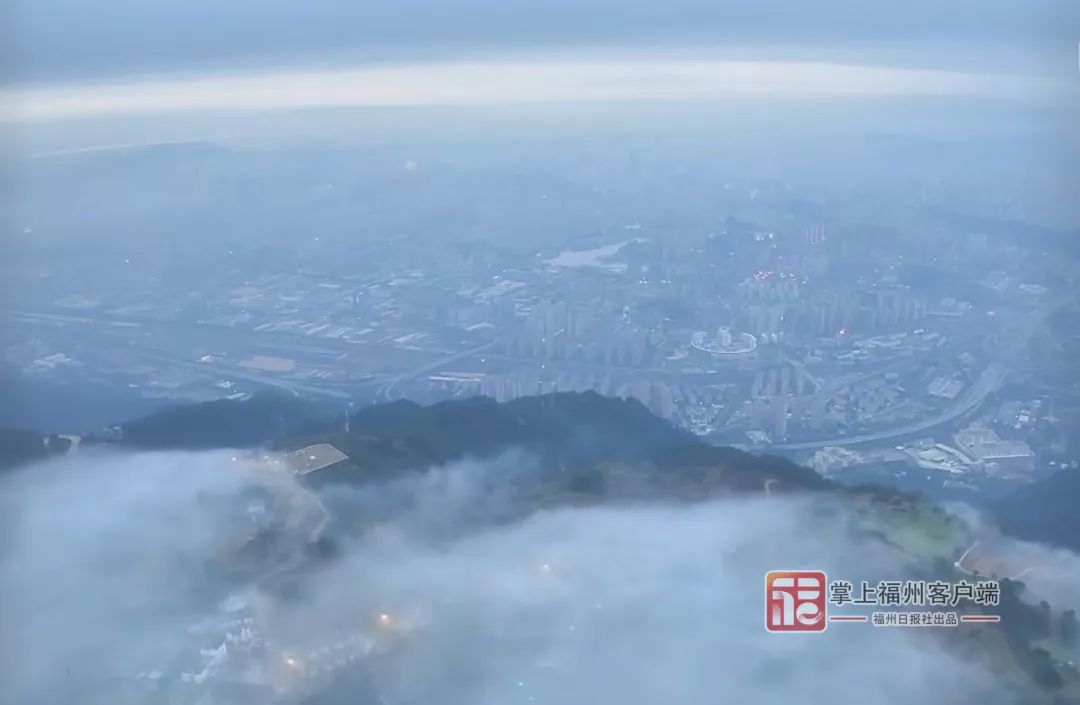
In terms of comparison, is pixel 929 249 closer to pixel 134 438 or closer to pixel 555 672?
pixel 555 672

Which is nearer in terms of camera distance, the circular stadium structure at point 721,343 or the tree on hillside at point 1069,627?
the tree on hillside at point 1069,627

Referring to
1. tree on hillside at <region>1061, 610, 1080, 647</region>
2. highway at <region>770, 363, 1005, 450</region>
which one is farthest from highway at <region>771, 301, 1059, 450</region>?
tree on hillside at <region>1061, 610, 1080, 647</region>

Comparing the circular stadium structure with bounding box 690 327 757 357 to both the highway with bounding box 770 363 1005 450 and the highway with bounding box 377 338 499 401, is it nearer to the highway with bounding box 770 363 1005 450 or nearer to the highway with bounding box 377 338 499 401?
the highway with bounding box 770 363 1005 450

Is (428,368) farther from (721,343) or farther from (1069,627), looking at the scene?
(1069,627)

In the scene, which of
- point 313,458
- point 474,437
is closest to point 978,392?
point 474,437

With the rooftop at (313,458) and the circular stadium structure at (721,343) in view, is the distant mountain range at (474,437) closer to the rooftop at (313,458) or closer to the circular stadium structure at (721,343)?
the rooftop at (313,458)

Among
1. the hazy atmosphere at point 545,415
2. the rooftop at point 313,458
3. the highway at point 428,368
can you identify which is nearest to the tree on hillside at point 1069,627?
the hazy atmosphere at point 545,415

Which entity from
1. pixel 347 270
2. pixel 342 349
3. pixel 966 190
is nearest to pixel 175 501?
pixel 342 349

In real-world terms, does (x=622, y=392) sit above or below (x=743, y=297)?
below
